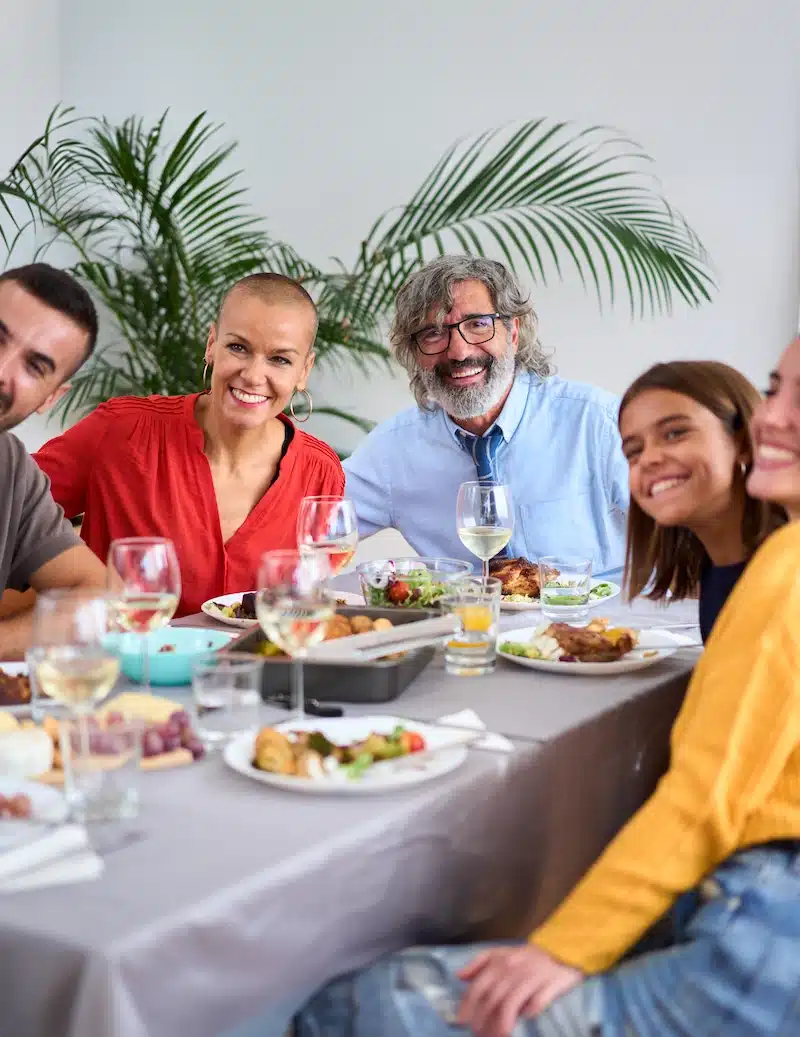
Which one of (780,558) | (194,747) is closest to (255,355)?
(194,747)

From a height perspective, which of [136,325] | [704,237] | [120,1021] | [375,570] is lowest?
[120,1021]

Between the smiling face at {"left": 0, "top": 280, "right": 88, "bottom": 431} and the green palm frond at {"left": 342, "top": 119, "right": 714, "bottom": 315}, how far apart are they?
6.95 ft

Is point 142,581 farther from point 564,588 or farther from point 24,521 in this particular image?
point 564,588

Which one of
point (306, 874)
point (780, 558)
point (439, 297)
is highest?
point (439, 297)

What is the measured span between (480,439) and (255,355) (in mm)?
779

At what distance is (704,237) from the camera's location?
13.6 feet

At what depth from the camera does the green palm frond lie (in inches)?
162

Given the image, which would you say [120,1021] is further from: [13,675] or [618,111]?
[618,111]

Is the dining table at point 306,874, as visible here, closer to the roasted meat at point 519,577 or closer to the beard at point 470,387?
the roasted meat at point 519,577


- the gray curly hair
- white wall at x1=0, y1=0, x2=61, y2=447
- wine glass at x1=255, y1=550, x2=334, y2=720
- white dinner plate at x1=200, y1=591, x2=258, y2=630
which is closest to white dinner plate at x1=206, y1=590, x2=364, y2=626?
white dinner plate at x1=200, y1=591, x2=258, y2=630

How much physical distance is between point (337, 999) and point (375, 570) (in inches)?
41.5

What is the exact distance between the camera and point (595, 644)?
1826mm

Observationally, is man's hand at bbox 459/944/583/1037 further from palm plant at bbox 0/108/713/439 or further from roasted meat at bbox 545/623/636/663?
palm plant at bbox 0/108/713/439

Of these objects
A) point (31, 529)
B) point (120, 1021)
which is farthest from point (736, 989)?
point (31, 529)
